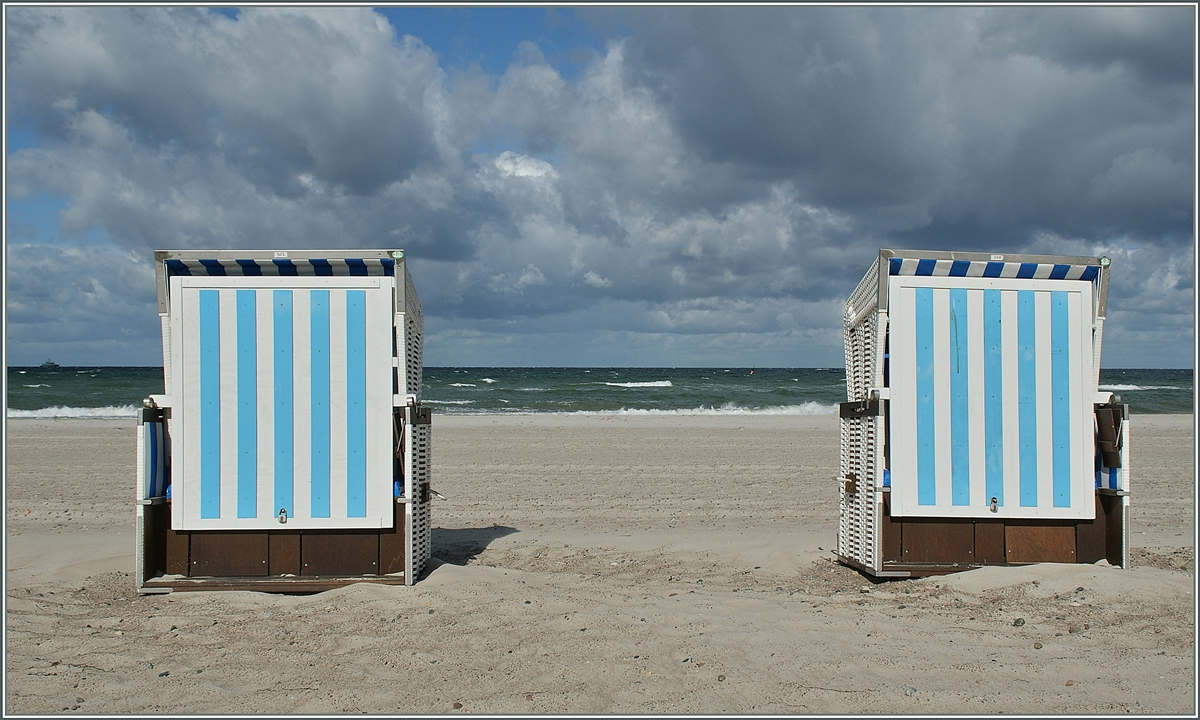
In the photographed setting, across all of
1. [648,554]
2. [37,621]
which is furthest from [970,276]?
[37,621]

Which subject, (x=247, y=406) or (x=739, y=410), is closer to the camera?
(x=247, y=406)

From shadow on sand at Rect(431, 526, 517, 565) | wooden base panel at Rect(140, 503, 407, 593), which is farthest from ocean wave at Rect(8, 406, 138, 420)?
wooden base panel at Rect(140, 503, 407, 593)

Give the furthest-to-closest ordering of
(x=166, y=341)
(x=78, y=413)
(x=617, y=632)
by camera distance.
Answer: (x=78, y=413) → (x=166, y=341) → (x=617, y=632)

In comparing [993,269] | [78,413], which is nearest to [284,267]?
[993,269]

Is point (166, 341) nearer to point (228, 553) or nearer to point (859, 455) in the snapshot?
point (228, 553)

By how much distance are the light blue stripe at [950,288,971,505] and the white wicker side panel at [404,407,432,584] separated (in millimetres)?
4303

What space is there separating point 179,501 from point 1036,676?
5.88m

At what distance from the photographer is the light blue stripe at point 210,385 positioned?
5.62m

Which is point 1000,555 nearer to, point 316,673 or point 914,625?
point 914,625

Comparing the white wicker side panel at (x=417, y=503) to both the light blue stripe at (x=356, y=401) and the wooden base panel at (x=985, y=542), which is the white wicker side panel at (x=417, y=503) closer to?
the light blue stripe at (x=356, y=401)

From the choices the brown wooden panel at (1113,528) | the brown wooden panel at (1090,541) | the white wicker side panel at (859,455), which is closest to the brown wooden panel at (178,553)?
the white wicker side panel at (859,455)

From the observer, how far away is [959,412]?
19.3 feet

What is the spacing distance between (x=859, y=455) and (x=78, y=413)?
3217 centimetres

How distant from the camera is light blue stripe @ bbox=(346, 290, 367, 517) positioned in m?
5.66
